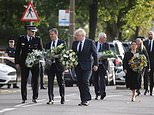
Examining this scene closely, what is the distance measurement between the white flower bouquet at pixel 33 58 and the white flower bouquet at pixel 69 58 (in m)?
0.63

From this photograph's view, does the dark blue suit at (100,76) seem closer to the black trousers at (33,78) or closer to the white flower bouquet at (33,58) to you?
the black trousers at (33,78)

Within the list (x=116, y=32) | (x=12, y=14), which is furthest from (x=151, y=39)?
(x=116, y=32)

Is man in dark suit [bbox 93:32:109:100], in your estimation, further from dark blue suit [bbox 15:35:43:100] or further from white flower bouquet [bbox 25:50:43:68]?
white flower bouquet [bbox 25:50:43:68]

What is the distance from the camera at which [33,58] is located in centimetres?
1688

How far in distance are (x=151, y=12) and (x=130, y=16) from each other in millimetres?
2394

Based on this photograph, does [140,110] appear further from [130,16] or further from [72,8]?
[130,16]

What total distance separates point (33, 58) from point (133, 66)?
10.1 ft

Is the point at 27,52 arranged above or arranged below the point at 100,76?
above

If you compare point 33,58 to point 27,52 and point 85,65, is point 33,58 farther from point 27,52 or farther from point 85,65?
point 85,65

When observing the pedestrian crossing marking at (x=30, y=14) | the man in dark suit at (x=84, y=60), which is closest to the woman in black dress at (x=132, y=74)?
the man in dark suit at (x=84, y=60)

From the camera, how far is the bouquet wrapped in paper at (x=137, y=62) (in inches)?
727

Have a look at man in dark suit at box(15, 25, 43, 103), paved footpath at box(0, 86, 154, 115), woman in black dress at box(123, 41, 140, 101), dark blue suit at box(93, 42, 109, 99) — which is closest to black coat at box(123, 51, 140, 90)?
woman in black dress at box(123, 41, 140, 101)

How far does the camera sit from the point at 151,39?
2159cm

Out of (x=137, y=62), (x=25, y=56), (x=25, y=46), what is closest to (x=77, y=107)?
(x=25, y=56)
